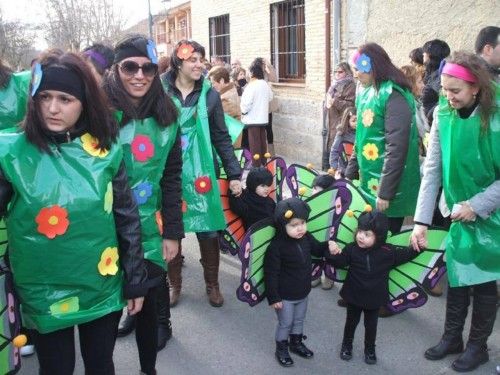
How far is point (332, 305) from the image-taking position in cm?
415

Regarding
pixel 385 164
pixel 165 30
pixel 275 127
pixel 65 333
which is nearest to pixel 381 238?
pixel 385 164

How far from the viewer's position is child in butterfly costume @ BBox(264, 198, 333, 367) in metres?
3.12

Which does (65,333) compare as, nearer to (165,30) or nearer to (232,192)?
(232,192)

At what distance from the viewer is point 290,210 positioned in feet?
10.1

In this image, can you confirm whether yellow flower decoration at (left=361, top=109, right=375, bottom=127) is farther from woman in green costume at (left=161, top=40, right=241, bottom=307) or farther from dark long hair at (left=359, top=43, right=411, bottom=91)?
woman in green costume at (left=161, top=40, right=241, bottom=307)

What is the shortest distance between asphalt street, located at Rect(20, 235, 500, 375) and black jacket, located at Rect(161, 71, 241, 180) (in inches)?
41.8

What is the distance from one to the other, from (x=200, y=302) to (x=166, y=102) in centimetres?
201

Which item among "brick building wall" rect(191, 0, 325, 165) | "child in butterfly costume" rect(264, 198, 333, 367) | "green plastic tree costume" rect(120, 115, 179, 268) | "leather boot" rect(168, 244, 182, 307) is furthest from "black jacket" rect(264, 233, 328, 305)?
"brick building wall" rect(191, 0, 325, 165)

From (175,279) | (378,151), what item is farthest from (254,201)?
(378,151)

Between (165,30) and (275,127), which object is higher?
(165,30)

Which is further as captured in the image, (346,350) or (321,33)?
(321,33)

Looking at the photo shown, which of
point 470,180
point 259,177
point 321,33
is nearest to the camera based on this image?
point 470,180

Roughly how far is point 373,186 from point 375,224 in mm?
846

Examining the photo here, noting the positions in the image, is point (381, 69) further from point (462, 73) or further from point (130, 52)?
point (130, 52)
